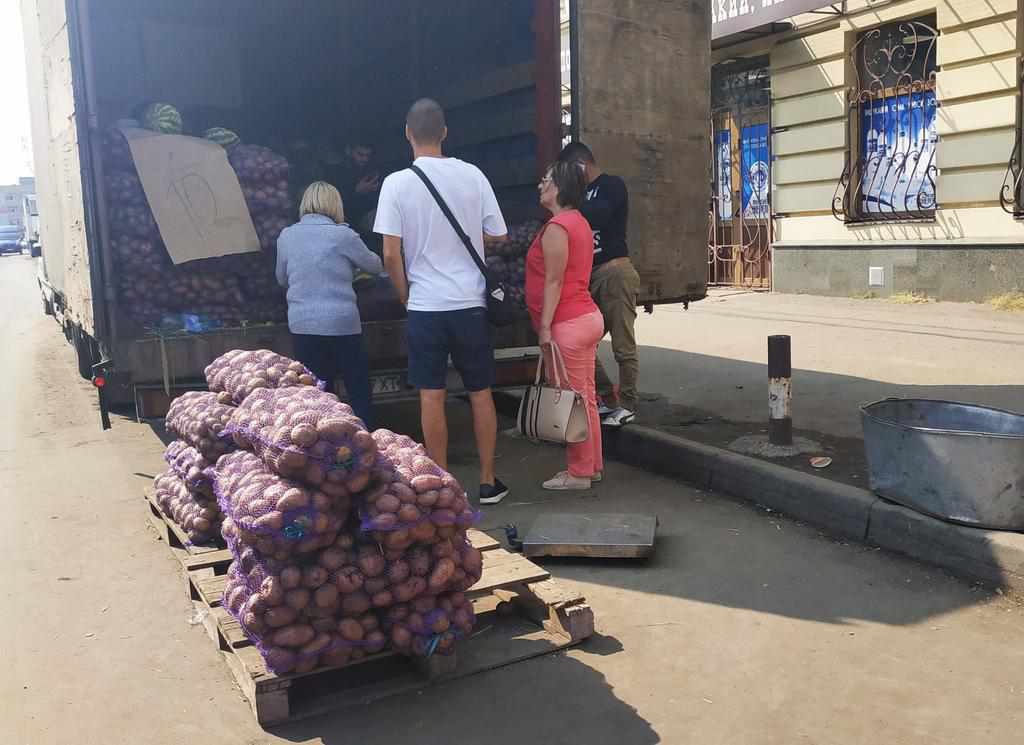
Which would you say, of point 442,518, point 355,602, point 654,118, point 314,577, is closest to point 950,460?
point 442,518

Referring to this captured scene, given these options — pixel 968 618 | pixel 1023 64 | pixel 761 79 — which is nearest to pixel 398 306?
pixel 968 618

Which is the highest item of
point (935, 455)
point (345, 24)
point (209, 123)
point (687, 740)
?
point (345, 24)

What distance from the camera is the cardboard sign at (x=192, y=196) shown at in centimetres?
642

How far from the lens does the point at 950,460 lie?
4.38 meters

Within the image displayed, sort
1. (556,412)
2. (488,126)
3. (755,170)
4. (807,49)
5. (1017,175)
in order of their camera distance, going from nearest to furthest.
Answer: (556,412) → (488,126) → (1017,175) → (807,49) → (755,170)

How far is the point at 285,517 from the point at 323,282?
2953 millimetres

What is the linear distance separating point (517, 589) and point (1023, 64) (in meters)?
11.6

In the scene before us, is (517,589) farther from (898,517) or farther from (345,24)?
(345,24)

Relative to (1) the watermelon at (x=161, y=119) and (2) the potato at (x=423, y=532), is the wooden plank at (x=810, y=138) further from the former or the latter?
(2) the potato at (x=423, y=532)

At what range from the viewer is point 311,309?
5922 mm

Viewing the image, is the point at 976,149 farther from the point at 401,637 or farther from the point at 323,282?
the point at 401,637

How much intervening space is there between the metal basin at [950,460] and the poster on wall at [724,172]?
1350cm

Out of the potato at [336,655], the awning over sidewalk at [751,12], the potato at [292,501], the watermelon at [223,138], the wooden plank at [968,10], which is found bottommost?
the potato at [336,655]

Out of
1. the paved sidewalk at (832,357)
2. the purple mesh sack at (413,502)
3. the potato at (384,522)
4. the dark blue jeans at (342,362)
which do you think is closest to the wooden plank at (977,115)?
the paved sidewalk at (832,357)
